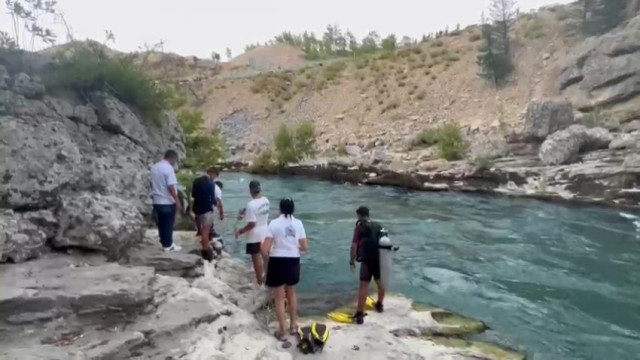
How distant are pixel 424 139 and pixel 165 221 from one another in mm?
23090

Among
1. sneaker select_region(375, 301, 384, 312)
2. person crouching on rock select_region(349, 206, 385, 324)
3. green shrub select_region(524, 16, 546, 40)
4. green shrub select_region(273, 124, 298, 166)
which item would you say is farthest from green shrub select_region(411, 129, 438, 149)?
person crouching on rock select_region(349, 206, 385, 324)

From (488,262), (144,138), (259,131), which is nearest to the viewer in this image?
(144,138)

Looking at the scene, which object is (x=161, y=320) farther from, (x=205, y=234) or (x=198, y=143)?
(x=198, y=143)

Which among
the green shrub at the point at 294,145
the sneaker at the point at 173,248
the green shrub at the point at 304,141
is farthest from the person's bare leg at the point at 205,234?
the green shrub at the point at 304,141

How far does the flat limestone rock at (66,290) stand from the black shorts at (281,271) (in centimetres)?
148

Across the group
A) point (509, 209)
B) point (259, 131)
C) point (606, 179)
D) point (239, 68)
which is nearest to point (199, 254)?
point (509, 209)

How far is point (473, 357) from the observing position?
23.9ft

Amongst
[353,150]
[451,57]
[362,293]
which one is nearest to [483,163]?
[353,150]

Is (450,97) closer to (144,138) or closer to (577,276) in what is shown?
(577,276)

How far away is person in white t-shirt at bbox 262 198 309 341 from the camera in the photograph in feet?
22.7

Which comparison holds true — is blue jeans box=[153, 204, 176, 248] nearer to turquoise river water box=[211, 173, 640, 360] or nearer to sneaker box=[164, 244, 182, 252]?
sneaker box=[164, 244, 182, 252]

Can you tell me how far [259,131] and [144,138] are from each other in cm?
3377

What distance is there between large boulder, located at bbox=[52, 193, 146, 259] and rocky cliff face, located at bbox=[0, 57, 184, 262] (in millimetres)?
13

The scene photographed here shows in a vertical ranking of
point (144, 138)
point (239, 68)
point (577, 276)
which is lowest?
point (577, 276)
